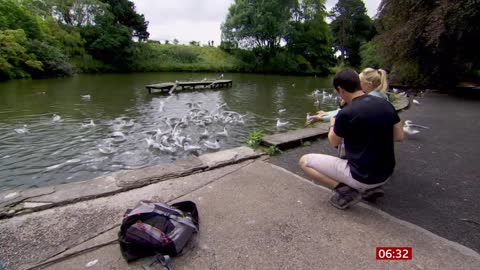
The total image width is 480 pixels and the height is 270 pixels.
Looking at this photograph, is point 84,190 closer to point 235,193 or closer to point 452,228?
point 235,193

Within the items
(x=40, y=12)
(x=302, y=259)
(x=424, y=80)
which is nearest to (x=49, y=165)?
(x=302, y=259)

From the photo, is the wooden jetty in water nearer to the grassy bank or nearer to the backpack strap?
the backpack strap

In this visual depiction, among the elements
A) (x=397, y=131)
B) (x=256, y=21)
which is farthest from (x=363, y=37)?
(x=397, y=131)

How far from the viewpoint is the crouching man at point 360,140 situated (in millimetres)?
2553

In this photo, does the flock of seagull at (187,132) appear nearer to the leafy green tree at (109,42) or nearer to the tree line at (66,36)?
the tree line at (66,36)

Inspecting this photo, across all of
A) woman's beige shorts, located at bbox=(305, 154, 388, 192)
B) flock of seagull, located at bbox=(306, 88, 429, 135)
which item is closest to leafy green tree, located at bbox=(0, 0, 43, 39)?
flock of seagull, located at bbox=(306, 88, 429, 135)

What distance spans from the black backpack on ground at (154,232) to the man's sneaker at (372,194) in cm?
179

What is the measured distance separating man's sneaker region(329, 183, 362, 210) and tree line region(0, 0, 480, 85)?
37.4 feet

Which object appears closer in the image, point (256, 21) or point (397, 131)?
point (397, 131)

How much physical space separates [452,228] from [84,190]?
380cm

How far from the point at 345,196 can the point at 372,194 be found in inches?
14.5

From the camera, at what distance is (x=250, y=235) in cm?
241

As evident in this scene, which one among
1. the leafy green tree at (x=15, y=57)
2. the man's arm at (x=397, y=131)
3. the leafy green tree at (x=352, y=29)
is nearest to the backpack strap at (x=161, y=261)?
the man's arm at (x=397, y=131)

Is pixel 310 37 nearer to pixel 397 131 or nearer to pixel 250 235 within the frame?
pixel 397 131
